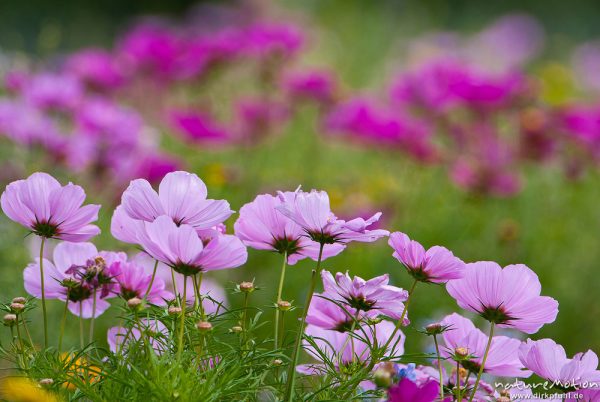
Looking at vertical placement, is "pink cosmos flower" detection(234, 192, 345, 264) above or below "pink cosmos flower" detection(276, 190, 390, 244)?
below

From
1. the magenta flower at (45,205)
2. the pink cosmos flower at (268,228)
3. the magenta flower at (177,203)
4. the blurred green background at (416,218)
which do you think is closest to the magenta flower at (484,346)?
the pink cosmos flower at (268,228)

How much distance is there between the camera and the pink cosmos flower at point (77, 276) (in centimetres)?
82

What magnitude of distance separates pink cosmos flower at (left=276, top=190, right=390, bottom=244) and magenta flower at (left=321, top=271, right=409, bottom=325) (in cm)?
4

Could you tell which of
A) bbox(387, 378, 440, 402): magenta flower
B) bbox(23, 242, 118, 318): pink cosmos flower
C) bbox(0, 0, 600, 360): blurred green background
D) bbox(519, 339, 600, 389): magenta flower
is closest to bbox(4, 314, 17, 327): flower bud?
bbox(23, 242, 118, 318): pink cosmos flower

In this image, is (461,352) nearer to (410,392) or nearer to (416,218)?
(410,392)

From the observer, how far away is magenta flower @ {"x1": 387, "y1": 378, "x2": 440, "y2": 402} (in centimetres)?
70

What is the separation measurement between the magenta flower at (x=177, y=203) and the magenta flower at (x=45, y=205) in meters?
0.05

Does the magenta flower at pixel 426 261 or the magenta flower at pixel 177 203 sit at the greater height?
the magenta flower at pixel 177 203

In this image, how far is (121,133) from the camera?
7.36ft

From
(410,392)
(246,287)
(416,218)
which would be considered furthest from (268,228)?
(416,218)

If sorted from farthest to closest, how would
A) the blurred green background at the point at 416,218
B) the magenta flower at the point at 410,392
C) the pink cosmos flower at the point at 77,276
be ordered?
the blurred green background at the point at 416,218 → the pink cosmos flower at the point at 77,276 → the magenta flower at the point at 410,392

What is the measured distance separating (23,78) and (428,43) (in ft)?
13.6

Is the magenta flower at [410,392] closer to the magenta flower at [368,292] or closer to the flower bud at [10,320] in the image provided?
the magenta flower at [368,292]

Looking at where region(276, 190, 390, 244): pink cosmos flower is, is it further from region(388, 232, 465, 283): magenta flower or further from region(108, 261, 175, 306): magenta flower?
region(108, 261, 175, 306): magenta flower
